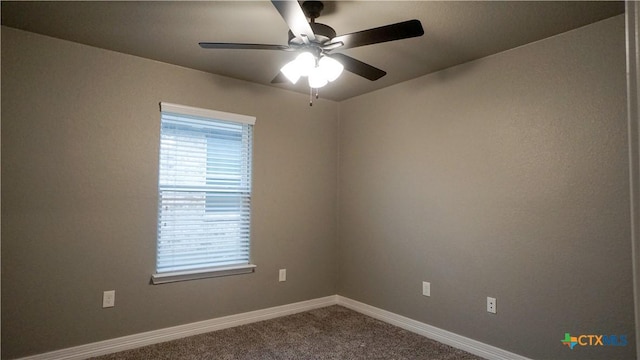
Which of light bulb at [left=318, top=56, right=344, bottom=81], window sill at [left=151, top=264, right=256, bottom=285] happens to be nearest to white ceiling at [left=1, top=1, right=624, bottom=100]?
light bulb at [left=318, top=56, right=344, bottom=81]

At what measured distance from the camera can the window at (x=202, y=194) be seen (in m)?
3.03

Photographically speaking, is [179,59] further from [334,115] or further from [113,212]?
[334,115]

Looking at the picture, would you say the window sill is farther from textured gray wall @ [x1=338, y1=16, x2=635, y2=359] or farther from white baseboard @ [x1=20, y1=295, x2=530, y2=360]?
textured gray wall @ [x1=338, y1=16, x2=635, y2=359]

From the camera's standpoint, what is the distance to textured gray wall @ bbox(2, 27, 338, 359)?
2449mm

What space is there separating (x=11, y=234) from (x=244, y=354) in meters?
1.86

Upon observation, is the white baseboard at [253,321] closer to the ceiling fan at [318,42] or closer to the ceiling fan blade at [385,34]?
the ceiling fan at [318,42]

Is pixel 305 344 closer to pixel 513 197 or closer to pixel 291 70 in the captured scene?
pixel 513 197

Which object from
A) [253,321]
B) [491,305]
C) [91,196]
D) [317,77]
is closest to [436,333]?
[491,305]

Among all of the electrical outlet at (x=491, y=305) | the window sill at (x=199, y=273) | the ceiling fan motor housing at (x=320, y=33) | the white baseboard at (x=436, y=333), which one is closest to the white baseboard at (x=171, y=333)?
the window sill at (x=199, y=273)

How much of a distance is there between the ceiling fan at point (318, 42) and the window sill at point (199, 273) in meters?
1.91

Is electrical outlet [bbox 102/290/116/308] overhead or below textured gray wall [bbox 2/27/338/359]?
below

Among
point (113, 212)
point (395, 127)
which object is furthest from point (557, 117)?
point (113, 212)

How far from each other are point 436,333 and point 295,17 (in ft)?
8.99

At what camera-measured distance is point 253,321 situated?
3391 millimetres
